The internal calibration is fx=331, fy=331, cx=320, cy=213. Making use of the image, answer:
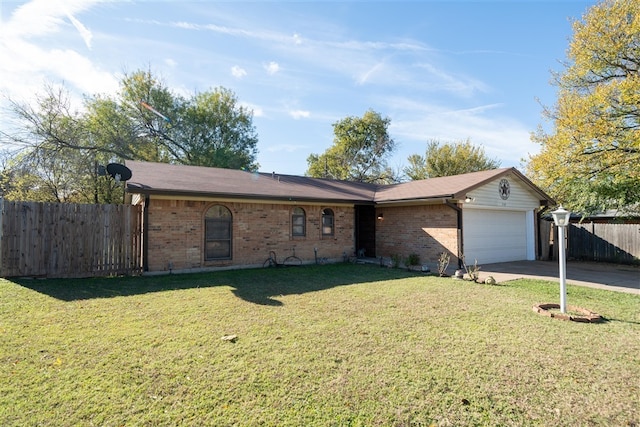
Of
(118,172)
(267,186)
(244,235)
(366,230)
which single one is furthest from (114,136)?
(366,230)

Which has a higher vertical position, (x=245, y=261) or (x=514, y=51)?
(x=514, y=51)

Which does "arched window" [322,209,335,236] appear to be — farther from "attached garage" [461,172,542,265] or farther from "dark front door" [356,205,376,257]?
"attached garage" [461,172,542,265]

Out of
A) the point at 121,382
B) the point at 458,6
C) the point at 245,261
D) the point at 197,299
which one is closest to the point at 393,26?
the point at 458,6

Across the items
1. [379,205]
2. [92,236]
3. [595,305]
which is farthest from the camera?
[379,205]

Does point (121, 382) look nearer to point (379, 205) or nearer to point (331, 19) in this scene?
point (331, 19)

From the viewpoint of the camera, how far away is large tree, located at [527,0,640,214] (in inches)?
527

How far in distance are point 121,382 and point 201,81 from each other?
28475mm

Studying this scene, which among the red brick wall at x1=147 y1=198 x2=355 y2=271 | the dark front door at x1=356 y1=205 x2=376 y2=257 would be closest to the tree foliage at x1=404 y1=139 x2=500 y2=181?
the dark front door at x1=356 y1=205 x2=376 y2=257

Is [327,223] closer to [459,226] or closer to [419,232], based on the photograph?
[419,232]

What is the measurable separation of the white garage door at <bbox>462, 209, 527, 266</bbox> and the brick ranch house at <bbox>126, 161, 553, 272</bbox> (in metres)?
0.04

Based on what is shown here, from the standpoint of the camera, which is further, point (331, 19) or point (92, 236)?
point (331, 19)

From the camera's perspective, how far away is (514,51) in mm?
11859

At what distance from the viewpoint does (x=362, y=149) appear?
3656 centimetres

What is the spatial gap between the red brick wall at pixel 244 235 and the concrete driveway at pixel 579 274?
5.69 metres
